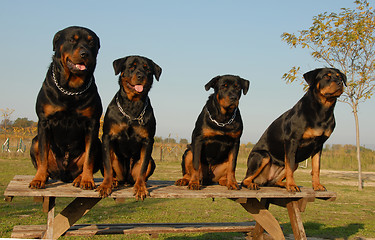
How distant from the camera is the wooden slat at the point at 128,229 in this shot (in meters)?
4.73

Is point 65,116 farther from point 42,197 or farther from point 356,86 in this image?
point 356,86

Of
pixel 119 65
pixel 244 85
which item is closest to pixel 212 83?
pixel 244 85

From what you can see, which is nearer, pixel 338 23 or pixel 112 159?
pixel 112 159

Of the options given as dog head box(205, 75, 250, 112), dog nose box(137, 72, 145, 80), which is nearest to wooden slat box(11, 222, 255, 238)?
dog head box(205, 75, 250, 112)

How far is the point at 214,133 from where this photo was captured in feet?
14.0

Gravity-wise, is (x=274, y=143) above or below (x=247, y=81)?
below

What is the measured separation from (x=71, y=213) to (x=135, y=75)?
1.73 metres

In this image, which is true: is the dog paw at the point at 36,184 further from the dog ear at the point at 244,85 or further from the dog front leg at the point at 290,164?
the dog front leg at the point at 290,164

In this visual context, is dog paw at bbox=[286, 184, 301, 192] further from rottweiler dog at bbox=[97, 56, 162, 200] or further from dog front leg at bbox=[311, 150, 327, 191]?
rottweiler dog at bbox=[97, 56, 162, 200]

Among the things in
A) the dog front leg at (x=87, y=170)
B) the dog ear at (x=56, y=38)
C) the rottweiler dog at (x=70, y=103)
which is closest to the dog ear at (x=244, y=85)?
the rottweiler dog at (x=70, y=103)

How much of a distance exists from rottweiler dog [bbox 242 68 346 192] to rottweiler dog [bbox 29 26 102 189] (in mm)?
2091

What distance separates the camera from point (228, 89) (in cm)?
437

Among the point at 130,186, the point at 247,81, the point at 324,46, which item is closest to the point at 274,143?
the point at 247,81

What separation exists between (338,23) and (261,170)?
1070cm
